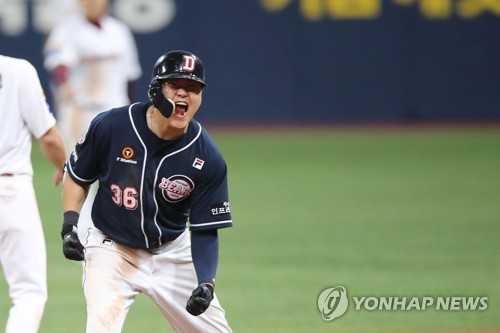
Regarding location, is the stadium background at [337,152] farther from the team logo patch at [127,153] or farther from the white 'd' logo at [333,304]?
the team logo patch at [127,153]

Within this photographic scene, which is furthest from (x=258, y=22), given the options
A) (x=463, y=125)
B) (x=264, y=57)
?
(x=463, y=125)

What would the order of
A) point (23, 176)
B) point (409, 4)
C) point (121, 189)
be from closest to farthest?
1. point (121, 189)
2. point (23, 176)
3. point (409, 4)

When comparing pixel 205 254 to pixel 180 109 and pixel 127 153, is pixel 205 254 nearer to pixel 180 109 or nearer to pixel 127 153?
pixel 127 153

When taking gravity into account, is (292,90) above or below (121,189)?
below

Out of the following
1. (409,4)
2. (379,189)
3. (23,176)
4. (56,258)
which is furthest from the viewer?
(409,4)

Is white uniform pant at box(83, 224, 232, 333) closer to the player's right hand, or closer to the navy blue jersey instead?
the navy blue jersey

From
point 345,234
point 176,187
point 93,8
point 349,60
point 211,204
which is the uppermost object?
point 93,8

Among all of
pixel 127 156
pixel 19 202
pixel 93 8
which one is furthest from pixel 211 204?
pixel 93 8

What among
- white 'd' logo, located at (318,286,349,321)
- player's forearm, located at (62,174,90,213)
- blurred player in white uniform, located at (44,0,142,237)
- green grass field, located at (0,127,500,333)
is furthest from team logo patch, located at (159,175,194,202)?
blurred player in white uniform, located at (44,0,142,237)

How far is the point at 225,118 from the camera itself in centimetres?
2277

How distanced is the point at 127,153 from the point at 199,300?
2.87 ft

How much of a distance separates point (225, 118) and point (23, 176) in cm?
1613

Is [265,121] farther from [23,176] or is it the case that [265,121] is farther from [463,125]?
[23,176]

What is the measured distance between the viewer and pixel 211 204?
602 cm
